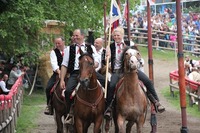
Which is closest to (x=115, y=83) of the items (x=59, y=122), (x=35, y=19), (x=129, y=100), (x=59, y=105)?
(x=129, y=100)

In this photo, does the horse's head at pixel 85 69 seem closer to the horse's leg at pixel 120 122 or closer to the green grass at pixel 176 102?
the horse's leg at pixel 120 122

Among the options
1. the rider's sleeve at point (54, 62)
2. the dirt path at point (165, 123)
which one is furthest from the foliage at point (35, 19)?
the rider's sleeve at point (54, 62)

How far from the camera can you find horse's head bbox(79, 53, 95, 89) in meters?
12.6

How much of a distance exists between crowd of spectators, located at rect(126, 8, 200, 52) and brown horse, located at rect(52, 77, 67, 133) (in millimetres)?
29419

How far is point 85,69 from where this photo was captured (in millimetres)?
12766

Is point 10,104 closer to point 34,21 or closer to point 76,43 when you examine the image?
point 76,43

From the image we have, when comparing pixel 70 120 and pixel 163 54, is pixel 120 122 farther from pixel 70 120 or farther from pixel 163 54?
pixel 163 54

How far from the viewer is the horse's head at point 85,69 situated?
41.3 feet

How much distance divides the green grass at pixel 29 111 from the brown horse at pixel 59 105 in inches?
134

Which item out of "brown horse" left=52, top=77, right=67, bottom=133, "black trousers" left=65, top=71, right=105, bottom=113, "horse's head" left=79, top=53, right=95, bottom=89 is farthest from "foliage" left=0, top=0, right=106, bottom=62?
"horse's head" left=79, top=53, right=95, bottom=89

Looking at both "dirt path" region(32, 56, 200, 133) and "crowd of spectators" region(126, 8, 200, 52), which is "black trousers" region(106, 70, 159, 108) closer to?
"dirt path" region(32, 56, 200, 133)

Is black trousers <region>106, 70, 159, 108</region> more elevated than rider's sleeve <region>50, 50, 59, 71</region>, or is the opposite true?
rider's sleeve <region>50, 50, 59, 71</region>

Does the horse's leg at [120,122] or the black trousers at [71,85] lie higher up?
the black trousers at [71,85]

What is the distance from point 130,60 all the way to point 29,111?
39.9 feet
